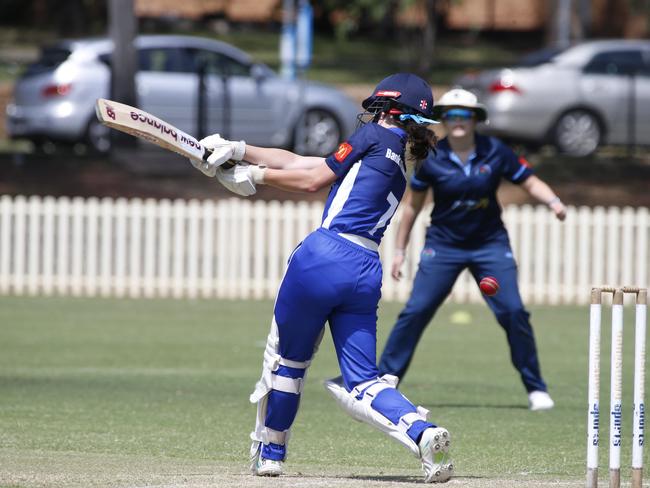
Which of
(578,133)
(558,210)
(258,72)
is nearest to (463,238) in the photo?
(558,210)

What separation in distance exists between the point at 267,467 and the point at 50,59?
16.1m

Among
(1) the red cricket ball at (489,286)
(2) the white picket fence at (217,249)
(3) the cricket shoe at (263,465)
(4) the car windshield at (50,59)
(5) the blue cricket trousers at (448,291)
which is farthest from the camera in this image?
(4) the car windshield at (50,59)

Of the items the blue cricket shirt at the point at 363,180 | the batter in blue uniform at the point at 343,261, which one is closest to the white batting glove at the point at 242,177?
the batter in blue uniform at the point at 343,261

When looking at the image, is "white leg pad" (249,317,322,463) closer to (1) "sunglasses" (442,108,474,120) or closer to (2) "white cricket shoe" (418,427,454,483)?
(2) "white cricket shoe" (418,427,454,483)

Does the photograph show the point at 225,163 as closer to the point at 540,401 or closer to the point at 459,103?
the point at 459,103

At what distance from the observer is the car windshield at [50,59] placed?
21625mm

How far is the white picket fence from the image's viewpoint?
59.3ft

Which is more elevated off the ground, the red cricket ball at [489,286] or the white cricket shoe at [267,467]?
the red cricket ball at [489,286]

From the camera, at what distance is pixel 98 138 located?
2320 centimetres

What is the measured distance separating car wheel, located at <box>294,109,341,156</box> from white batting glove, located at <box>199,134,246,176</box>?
1651cm

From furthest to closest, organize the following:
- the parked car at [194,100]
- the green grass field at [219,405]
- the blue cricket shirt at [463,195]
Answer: the parked car at [194,100]
the blue cricket shirt at [463,195]
the green grass field at [219,405]

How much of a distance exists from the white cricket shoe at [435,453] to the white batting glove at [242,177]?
4.82 ft

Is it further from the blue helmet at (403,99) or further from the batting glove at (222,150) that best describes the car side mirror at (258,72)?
the batting glove at (222,150)

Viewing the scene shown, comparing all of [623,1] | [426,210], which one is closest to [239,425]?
[426,210]
